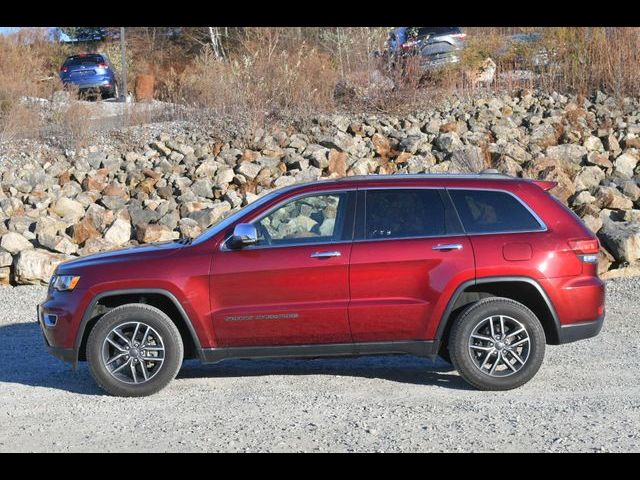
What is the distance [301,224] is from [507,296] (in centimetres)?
178

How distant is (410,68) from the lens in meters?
20.6

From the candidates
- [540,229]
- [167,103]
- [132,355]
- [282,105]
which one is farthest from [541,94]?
[132,355]

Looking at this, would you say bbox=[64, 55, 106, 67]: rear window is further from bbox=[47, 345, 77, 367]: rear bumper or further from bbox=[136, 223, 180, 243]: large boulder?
bbox=[47, 345, 77, 367]: rear bumper

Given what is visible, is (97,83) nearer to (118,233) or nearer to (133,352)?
(118,233)

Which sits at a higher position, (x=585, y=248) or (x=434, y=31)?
(x=434, y=31)

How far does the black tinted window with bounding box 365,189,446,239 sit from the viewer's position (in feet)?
25.4

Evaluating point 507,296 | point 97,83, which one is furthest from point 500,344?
point 97,83

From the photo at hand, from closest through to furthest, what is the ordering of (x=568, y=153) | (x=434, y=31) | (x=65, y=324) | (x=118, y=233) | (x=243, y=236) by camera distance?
(x=243, y=236) → (x=65, y=324) → (x=118, y=233) → (x=568, y=153) → (x=434, y=31)

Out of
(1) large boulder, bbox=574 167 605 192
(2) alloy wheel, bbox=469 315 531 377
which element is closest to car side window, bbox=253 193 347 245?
(2) alloy wheel, bbox=469 315 531 377

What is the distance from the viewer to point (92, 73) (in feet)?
108

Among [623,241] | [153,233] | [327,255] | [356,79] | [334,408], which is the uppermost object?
[356,79]

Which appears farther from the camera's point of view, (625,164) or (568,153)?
(568,153)

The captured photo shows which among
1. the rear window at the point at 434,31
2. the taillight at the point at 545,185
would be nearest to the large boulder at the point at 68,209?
the rear window at the point at 434,31

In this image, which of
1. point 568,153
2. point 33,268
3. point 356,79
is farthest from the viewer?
point 356,79
